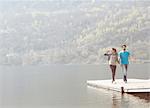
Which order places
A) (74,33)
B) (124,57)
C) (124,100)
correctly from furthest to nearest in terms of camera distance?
(74,33) → (124,57) → (124,100)

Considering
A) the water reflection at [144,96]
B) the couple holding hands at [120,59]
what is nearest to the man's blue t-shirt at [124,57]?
the couple holding hands at [120,59]

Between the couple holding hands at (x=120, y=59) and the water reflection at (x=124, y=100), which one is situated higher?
the couple holding hands at (x=120, y=59)

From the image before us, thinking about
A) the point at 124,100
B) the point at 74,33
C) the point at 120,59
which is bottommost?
the point at 124,100

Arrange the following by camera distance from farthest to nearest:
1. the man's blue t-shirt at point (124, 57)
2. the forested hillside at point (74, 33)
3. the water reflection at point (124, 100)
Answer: the forested hillside at point (74, 33) → the man's blue t-shirt at point (124, 57) → the water reflection at point (124, 100)

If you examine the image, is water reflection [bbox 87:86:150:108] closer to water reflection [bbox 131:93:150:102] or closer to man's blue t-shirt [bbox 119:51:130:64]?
water reflection [bbox 131:93:150:102]

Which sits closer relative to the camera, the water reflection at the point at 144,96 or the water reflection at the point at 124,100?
the water reflection at the point at 124,100

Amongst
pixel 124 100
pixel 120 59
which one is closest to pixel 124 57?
pixel 120 59

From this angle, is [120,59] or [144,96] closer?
[144,96]

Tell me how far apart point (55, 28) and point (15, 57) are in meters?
21.9

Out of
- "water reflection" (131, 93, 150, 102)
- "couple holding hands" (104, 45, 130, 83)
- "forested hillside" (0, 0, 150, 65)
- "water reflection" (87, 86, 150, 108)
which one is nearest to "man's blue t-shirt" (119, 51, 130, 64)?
"couple holding hands" (104, 45, 130, 83)

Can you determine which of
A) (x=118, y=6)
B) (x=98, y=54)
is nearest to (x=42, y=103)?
(x=98, y=54)

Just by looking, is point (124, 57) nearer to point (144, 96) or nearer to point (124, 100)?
point (144, 96)

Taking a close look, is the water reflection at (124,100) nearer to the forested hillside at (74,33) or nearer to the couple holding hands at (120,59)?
the couple holding hands at (120,59)

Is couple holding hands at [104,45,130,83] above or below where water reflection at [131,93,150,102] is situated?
above
